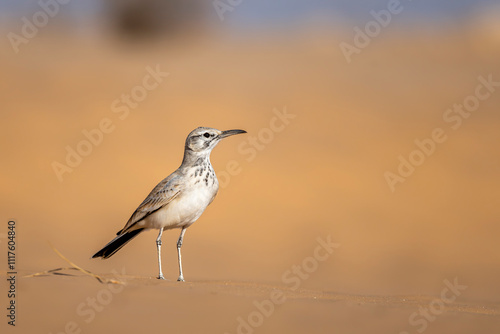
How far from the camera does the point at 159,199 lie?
887 centimetres

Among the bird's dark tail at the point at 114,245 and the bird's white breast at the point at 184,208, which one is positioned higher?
the bird's dark tail at the point at 114,245

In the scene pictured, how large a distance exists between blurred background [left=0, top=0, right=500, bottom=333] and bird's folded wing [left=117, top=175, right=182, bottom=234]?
2.12 meters

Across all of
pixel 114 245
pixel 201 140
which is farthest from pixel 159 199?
pixel 201 140

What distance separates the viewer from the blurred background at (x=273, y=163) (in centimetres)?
1509

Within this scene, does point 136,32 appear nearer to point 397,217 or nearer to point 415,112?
point 415,112

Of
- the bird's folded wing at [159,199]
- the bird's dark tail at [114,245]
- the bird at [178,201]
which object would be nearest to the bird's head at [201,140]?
the bird at [178,201]

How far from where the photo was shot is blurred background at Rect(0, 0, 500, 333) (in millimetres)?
15094

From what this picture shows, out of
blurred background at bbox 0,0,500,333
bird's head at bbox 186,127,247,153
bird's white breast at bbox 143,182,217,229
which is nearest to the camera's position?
bird's white breast at bbox 143,182,217,229

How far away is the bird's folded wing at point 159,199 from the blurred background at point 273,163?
2117 millimetres

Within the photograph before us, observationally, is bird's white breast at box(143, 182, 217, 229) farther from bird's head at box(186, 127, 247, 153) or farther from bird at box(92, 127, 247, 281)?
bird's head at box(186, 127, 247, 153)

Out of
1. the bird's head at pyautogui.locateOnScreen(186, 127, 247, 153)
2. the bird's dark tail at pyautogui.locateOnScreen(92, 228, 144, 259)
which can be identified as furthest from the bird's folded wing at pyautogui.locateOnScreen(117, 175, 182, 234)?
the bird's head at pyautogui.locateOnScreen(186, 127, 247, 153)

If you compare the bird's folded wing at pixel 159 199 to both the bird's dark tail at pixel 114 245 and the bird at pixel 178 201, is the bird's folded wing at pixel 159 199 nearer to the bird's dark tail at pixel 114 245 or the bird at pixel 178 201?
the bird at pixel 178 201

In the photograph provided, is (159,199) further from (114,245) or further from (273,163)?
(273,163)

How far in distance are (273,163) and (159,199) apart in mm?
12859
